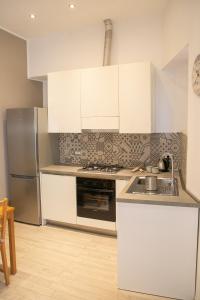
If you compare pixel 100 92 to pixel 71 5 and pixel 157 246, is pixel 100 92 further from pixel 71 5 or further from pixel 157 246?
pixel 157 246

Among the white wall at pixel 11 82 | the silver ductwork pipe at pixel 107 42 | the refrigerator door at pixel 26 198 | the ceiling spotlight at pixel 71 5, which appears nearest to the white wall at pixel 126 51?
the silver ductwork pipe at pixel 107 42

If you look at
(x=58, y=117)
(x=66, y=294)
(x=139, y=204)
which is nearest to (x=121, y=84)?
(x=58, y=117)

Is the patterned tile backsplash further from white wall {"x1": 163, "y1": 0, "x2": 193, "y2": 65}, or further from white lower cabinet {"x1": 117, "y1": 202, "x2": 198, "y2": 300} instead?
white lower cabinet {"x1": 117, "y1": 202, "x2": 198, "y2": 300}

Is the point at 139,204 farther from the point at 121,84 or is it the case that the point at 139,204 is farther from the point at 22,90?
the point at 22,90

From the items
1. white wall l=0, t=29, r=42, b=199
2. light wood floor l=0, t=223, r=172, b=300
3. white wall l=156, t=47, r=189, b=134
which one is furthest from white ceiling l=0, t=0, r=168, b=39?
light wood floor l=0, t=223, r=172, b=300

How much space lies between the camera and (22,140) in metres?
3.33

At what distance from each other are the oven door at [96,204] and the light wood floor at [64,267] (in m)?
0.29

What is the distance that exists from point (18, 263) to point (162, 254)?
5.01ft

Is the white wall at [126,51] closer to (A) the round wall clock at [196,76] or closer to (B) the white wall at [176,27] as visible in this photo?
(B) the white wall at [176,27]

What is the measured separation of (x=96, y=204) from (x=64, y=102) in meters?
1.49

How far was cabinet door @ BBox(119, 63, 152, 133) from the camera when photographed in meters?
2.88

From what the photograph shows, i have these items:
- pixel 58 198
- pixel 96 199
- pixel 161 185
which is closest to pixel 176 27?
pixel 161 185

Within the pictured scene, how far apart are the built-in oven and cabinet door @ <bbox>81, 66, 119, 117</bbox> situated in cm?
90

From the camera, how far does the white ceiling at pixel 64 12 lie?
9.01ft
